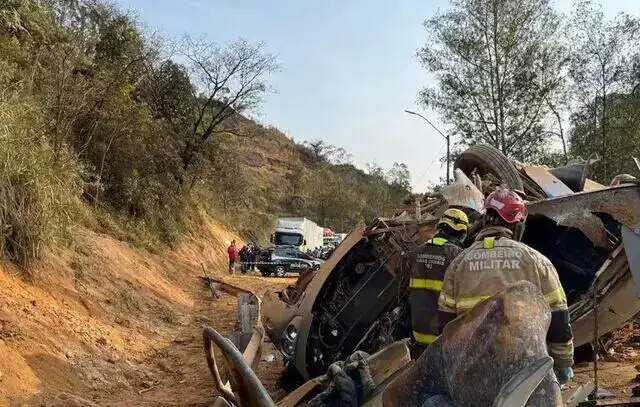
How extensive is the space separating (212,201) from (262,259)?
31.4 feet

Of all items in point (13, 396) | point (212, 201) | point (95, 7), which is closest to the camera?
point (13, 396)

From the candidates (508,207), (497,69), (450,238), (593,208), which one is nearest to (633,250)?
(593,208)

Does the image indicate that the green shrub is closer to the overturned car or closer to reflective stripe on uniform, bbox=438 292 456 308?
the overturned car

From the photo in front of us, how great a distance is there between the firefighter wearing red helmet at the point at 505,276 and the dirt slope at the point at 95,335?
4.24 meters

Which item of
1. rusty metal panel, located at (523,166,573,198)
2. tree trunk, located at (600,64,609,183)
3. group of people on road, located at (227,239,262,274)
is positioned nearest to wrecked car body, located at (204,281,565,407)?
rusty metal panel, located at (523,166,573,198)

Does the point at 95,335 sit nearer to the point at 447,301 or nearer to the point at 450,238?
the point at 450,238

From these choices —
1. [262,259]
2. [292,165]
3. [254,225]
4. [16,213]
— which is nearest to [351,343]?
[16,213]

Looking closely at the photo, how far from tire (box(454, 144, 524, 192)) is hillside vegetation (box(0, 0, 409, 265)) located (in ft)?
17.7

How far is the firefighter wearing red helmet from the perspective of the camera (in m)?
3.18

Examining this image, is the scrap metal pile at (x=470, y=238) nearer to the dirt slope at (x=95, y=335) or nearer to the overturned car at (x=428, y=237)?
the overturned car at (x=428, y=237)

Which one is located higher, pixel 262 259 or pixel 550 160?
pixel 550 160

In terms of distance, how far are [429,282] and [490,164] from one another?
9.74ft

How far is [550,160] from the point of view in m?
26.3

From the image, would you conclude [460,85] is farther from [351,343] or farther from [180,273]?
[351,343]
